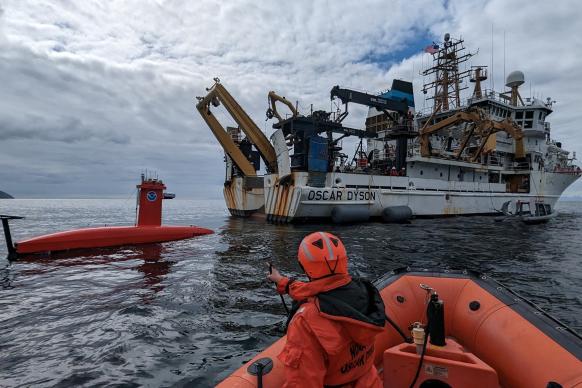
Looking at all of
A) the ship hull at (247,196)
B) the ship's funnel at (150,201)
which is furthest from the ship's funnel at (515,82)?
the ship's funnel at (150,201)

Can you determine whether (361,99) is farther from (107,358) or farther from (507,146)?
(107,358)

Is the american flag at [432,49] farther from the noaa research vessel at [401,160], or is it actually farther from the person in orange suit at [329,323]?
the person in orange suit at [329,323]

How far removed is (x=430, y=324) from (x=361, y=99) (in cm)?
2202

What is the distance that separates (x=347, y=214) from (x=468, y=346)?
659 inches

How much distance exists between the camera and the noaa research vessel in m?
21.1

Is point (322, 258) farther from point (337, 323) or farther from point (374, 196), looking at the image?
point (374, 196)

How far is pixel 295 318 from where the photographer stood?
1.92 metres

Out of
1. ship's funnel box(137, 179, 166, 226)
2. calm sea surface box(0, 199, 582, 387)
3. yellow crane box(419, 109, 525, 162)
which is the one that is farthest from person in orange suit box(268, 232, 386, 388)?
yellow crane box(419, 109, 525, 162)

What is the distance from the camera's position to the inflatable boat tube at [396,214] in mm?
21828

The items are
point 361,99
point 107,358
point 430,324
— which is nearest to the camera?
point 430,324

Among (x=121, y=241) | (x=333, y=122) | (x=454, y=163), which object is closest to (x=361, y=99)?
(x=333, y=122)

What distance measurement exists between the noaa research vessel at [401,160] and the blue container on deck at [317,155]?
0.07m

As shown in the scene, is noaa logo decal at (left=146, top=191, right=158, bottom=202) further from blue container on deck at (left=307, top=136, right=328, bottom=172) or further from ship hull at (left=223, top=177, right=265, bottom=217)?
ship hull at (left=223, top=177, right=265, bottom=217)

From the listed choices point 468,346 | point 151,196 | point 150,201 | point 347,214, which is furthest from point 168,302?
point 347,214
